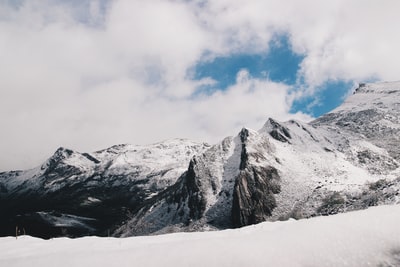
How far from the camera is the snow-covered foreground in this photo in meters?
9.66

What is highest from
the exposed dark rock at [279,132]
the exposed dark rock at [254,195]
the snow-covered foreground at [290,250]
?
the exposed dark rock at [279,132]

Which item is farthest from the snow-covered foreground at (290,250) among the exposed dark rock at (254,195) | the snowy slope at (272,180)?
the exposed dark rock at (254,195)

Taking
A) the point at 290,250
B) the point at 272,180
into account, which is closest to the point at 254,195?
the point at 272,180

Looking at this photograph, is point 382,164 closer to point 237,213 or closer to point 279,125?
point 279,125

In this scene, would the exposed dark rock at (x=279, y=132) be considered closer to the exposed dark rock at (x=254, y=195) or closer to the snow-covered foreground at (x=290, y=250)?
the exposed dark rock at (x=254, y=195)

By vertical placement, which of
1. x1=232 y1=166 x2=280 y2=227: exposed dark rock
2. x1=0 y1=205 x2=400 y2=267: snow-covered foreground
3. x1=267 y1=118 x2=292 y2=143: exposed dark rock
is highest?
x1=267 y1=118 x2=292 y2=143: exposed dark rock

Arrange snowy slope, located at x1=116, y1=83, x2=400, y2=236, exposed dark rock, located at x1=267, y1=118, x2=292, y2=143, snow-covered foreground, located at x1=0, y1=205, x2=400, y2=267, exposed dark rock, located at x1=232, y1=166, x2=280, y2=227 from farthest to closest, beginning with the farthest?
1. exposed dark rock, located at x1=267, y1=118, x2=292, y2=143
2. exposed dark rock, located at x1=232, y1=166, x2=280, y2=227
3. snowy slope, located at x1=116, y1=83, x2=400, y2=236
4. snow-covered foreground, located at x1=0, y1=205, x2=400, y2=267

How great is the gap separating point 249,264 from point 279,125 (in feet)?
500

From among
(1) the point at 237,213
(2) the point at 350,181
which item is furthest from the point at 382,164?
(1) the point at 237,213

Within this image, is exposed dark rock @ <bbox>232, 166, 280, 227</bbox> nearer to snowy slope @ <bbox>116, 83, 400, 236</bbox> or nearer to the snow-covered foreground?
snowy slope @ <bbox>116, 83, 400, 236</bbox>

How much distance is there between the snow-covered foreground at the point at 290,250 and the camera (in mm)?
9664

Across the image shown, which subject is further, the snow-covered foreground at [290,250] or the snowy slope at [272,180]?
the snowy slope at [272,180]

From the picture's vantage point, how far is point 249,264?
984 centimetres

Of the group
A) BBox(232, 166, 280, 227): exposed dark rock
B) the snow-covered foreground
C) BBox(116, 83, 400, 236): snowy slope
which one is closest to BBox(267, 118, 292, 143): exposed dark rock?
BBox(116, 83, 400, 236): snowy slope
